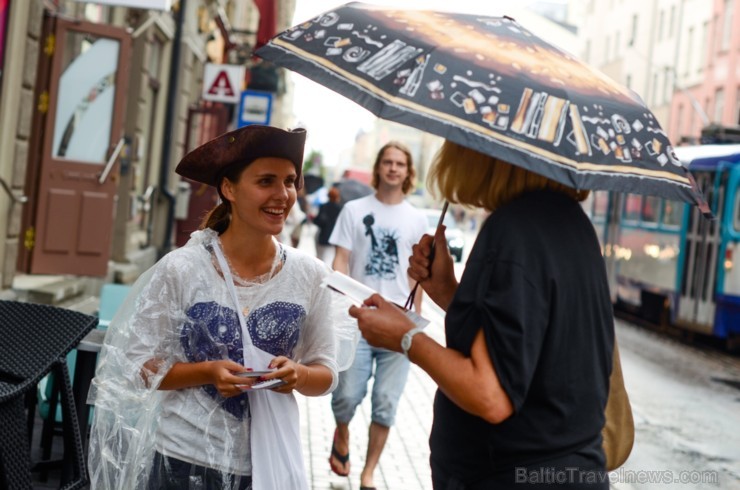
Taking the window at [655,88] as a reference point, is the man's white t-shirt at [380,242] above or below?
below

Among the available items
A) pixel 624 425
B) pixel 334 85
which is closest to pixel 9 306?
pixel 334 85

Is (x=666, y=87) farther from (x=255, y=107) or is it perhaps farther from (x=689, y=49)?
(x=255, y=107)

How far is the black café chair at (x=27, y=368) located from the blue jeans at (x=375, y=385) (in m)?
1.77

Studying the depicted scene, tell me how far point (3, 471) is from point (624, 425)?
2.31 metres

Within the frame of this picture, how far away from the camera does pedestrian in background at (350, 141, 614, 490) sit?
249 centimetres

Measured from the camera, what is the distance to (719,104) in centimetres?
4291

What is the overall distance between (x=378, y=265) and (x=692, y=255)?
11.8 metres

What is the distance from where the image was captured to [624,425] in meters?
2.89

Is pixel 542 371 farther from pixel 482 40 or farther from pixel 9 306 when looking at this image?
pixel 9 306

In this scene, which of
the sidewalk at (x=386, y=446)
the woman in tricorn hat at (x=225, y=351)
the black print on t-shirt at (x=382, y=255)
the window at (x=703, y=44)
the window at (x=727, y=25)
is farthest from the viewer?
the window at (x=703, y=44)

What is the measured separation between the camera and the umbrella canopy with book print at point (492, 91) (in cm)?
260

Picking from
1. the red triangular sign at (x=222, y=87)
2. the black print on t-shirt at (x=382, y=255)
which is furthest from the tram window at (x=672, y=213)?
the black print on t-shirt at (x=382, y=255)

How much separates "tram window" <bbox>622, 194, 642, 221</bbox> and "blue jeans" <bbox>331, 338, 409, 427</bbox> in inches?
587

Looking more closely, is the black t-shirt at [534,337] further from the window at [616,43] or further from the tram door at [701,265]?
the window at [616,43]
